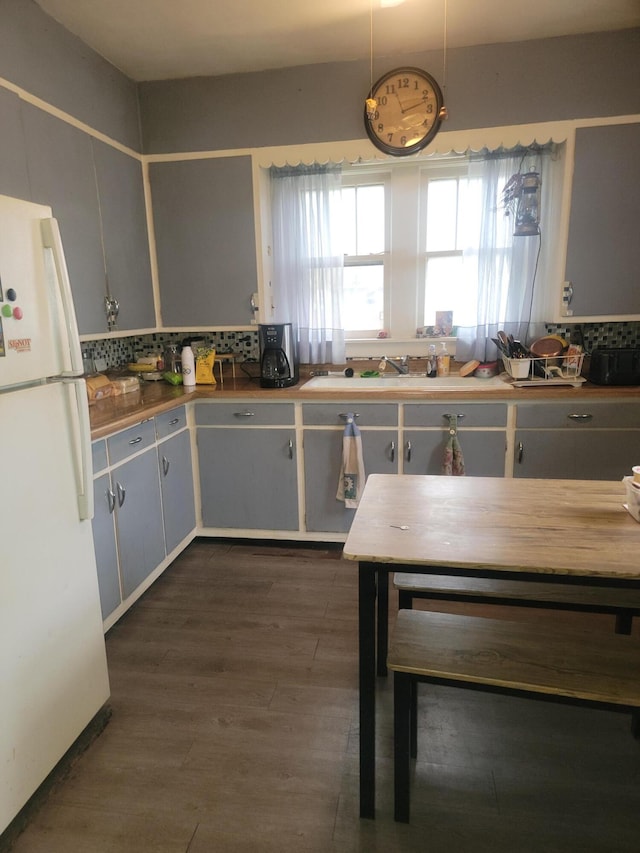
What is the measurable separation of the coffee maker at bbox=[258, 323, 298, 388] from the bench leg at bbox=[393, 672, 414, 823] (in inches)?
75.9

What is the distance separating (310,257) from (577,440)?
1839 millimetres

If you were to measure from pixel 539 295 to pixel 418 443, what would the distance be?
3.70ft

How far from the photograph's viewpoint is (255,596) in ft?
8.27

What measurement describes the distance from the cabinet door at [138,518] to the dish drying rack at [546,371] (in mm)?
1916

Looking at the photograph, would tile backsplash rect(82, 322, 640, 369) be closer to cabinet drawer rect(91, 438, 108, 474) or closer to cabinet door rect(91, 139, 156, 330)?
cabinet door rect(91, 139, 156, 330)

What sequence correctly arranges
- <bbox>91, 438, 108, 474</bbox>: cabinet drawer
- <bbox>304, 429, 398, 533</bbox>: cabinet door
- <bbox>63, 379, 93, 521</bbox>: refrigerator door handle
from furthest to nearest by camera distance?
Result: 1. <bbox>304, 429, 398, 533</bbox>: cabinet door
2. <bbox>91, 438, 108, 474</bbox>: cabinet drawer
3. <bbox>63, 379, 93, 521</bbox>: refrigerator door handle

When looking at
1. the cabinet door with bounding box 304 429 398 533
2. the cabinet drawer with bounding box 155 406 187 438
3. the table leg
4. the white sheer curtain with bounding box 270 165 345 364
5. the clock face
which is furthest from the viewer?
the white sheer curtain with bounding box 270 165 345 364

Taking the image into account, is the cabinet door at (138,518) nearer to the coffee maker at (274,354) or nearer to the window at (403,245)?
the coffee maker at (274,354)

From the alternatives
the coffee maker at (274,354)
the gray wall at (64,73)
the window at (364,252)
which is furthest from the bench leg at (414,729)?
the gray wall at (64,73)

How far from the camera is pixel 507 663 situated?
1.29m

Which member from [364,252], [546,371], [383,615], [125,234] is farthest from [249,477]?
[546,371]

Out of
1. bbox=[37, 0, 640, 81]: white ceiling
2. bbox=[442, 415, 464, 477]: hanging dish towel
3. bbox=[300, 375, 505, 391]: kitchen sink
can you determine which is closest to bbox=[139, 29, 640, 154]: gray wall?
bbox=[37, 0, 640, 81]: white ceiling

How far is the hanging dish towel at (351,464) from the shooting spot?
9.18 ft

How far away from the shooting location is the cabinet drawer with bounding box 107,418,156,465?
2183mm
